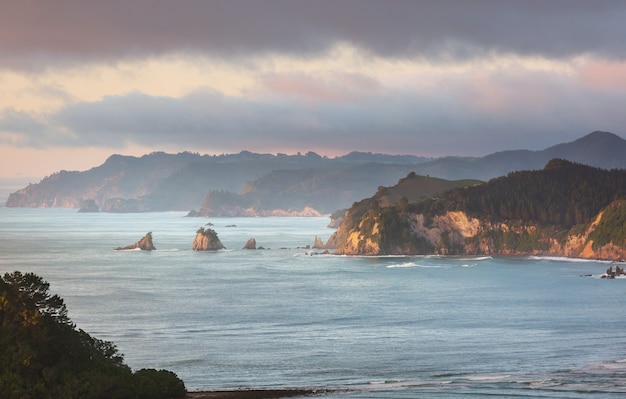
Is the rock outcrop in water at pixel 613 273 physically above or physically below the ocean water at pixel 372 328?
above

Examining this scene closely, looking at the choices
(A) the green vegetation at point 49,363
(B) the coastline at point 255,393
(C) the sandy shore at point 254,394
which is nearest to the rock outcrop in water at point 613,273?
(B) the coastline at point 255,393

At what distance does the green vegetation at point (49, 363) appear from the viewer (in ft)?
181

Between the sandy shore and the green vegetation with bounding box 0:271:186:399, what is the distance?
1721 mm

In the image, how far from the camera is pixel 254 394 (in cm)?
6225

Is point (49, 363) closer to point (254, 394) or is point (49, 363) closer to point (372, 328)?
point (254, 394)

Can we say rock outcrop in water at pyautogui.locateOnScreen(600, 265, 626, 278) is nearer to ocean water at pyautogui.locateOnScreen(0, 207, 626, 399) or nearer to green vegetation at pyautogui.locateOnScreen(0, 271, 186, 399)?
ocean water at pyautogui.locateOnScreen(0, 207, 626, 399)

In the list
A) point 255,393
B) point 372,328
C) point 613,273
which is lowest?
point 255,393

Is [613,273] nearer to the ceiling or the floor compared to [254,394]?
nearer to the ceiling

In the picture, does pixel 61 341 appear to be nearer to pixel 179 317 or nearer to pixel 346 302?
pixel 179 317

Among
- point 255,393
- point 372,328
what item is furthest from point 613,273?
point 255,393

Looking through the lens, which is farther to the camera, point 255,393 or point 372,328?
→ point 372,328

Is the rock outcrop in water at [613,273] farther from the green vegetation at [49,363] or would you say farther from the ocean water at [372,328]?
the green vegetation at [49,363]

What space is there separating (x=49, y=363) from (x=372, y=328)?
50.3 m

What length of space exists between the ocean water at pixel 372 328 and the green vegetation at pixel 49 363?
10.5m
